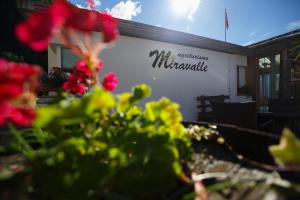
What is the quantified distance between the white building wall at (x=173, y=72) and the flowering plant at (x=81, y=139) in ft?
16.2

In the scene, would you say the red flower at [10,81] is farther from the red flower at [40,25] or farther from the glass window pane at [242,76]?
the glass window pane at [242,76]

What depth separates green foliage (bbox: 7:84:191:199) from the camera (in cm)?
36

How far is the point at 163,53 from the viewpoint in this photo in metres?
6.65

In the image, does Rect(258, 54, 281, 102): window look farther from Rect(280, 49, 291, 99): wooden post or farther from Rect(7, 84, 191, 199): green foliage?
Rect(7, 84, 191, 199): green foliage

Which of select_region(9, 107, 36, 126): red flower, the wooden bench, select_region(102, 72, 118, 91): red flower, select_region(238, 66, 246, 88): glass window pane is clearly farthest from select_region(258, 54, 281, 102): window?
select_region(9, 107, 36, 126): red flower

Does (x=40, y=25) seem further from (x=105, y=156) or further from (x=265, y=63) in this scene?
(x=265, y=63)

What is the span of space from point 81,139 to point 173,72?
21.7 ft

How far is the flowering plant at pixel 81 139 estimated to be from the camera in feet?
1.11

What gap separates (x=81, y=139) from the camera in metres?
→ 0.45

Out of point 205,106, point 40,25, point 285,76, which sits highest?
point 285,76

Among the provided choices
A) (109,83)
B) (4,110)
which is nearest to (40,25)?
(4,110)

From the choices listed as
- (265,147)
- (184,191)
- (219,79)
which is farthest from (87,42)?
(219,79)

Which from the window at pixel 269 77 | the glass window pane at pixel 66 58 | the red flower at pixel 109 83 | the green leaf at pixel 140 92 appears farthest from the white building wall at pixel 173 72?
the green leaf at pixel 140 92

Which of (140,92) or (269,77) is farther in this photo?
(269,77)
